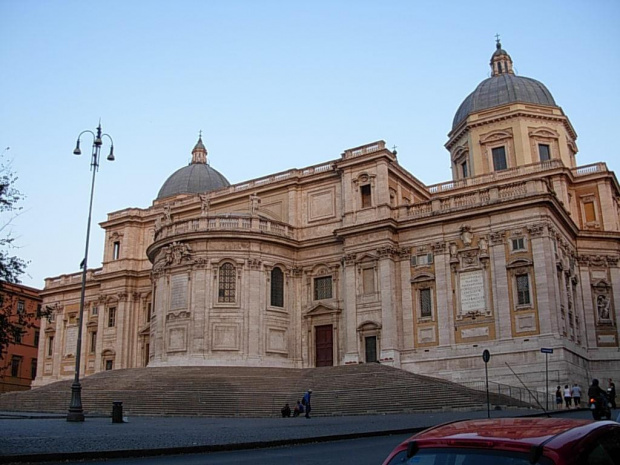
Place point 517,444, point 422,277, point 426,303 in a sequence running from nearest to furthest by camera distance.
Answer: point 517,444 < point 426,303 < point 422,277

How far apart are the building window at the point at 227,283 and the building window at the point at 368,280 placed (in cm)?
822

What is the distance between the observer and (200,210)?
5112 centimetres

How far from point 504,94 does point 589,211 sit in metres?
10.9

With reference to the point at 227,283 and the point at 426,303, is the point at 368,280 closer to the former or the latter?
the point at 426,303

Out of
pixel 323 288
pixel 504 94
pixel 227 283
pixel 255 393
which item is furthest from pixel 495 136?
pixel 255 393

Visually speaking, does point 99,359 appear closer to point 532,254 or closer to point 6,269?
point 532,254

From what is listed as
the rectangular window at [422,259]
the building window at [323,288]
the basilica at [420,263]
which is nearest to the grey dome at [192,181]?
the basilica at [420,263]

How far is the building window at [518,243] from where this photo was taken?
36562 millimetres

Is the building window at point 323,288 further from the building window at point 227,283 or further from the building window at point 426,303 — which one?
the building window at point 426,303

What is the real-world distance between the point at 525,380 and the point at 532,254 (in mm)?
6867

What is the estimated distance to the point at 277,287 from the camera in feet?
143

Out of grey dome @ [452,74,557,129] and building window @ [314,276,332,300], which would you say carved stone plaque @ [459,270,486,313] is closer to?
building window @ [314,276,332,300]

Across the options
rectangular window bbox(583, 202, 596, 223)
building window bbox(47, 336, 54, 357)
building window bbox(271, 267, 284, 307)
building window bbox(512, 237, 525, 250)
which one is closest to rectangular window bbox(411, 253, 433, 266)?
building window bbox(512, 237, 525, 250)

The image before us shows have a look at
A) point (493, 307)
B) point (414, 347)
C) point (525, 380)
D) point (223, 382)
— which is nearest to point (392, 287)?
point (414, 347)
